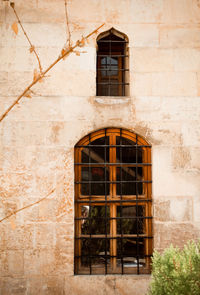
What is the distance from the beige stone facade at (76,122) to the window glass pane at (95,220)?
29cm

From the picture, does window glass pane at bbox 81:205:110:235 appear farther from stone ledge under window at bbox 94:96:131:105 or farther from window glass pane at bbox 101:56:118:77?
window glass pane at bbox 101:56:118:77

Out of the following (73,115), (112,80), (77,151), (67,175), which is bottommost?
(67,175)

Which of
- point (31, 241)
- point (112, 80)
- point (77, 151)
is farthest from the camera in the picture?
point (112, 80)

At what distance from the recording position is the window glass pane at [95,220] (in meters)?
4.32

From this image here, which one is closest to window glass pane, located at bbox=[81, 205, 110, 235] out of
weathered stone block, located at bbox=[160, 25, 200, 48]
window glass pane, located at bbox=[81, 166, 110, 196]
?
window glass pane, located at bbox=[81, 166, 110, 196]

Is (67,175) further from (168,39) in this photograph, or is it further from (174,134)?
(168,39)

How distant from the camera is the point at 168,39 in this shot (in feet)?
14.7

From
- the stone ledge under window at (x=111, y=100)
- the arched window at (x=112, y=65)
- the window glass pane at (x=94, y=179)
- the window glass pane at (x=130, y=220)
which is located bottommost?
the window glass pane at (x=130, y=220)

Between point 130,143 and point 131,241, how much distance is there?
5.14ft

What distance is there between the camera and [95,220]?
14.3ft

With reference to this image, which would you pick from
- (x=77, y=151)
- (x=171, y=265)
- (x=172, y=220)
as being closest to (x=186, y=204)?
(x=172, y=220)

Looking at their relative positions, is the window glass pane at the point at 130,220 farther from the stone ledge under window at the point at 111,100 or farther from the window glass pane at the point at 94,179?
the stone ledge under window at the point at 111,100

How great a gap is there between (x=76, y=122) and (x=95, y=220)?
1.60 metres

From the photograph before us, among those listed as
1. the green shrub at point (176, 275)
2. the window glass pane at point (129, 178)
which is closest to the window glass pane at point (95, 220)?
the window glass pane at point (129, 178)
